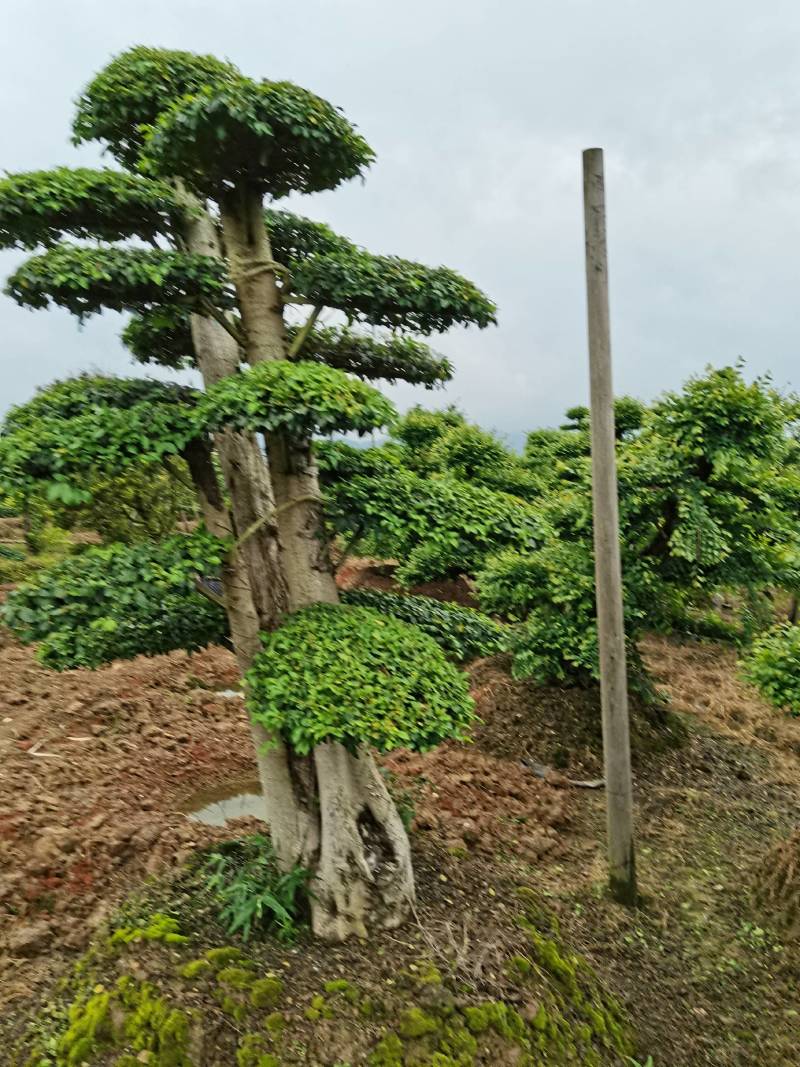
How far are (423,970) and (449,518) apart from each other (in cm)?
276

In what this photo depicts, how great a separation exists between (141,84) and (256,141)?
1302 mm

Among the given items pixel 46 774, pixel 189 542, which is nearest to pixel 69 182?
pixel 189 542

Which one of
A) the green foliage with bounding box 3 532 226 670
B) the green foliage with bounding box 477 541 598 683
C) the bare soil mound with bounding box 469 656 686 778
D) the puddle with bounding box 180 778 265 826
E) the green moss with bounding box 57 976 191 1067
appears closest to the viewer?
the green moss with bounding box 57 976 191 1067

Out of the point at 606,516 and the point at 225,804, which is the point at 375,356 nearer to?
the point at 606,516

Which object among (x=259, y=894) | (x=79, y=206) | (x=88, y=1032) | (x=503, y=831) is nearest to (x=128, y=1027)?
(x=88, y=1032)

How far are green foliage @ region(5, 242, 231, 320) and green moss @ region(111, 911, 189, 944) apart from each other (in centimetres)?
388

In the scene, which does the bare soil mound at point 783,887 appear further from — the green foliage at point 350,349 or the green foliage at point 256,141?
the green foliage at point 256,141

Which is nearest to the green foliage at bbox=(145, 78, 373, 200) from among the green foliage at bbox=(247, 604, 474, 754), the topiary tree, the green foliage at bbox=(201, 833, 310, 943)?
the topiary tree

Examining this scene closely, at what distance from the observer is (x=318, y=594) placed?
14.6 feet

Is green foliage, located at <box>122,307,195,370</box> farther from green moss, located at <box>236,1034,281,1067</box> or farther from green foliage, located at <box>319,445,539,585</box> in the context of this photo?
green moss, located at <box>236,1034,281,1067</box>

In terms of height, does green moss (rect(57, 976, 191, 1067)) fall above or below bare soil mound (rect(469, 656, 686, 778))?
above

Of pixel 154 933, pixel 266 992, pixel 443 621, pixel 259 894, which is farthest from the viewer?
pixel 443 621

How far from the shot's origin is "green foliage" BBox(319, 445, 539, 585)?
4004 millimetres

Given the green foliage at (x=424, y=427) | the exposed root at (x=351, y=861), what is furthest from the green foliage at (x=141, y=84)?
the green foliage at (x=424, y=427)
